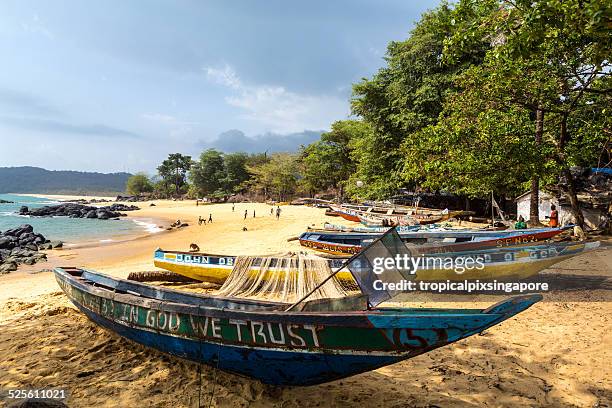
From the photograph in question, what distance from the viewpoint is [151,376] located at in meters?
4.79

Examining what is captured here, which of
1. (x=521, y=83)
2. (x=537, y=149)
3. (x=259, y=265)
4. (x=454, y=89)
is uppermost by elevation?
(x=454, y=89)

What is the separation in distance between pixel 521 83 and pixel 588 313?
9241 mm

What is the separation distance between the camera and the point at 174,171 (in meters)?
90.2

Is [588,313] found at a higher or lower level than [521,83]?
lower

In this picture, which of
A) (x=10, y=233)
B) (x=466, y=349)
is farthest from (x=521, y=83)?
(x=10, y=233)

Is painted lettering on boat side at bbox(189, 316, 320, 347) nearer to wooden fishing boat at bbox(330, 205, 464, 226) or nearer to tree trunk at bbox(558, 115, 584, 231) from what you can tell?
Result: tree trunk at bbox(558, 115, 584, 231)

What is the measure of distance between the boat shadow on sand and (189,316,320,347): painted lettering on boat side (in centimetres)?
98

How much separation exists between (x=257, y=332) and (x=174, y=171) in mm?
94444

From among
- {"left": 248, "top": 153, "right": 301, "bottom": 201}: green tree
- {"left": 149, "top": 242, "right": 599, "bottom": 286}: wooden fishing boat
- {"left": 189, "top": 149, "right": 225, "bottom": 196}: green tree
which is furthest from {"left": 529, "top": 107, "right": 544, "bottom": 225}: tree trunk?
{"left": 189, "top": 149, "right": 225, "bottom": 196}: green tree

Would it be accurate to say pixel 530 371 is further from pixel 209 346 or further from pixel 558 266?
pixel 558 266

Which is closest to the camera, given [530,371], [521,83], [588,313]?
[530,371]

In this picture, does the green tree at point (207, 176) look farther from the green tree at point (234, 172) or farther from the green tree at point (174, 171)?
the green tree at point (174, 171)

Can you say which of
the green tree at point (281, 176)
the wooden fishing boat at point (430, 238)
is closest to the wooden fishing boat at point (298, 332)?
the wooden fishing boat at point (430, 238)

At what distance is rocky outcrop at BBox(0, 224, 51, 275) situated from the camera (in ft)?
51.4
